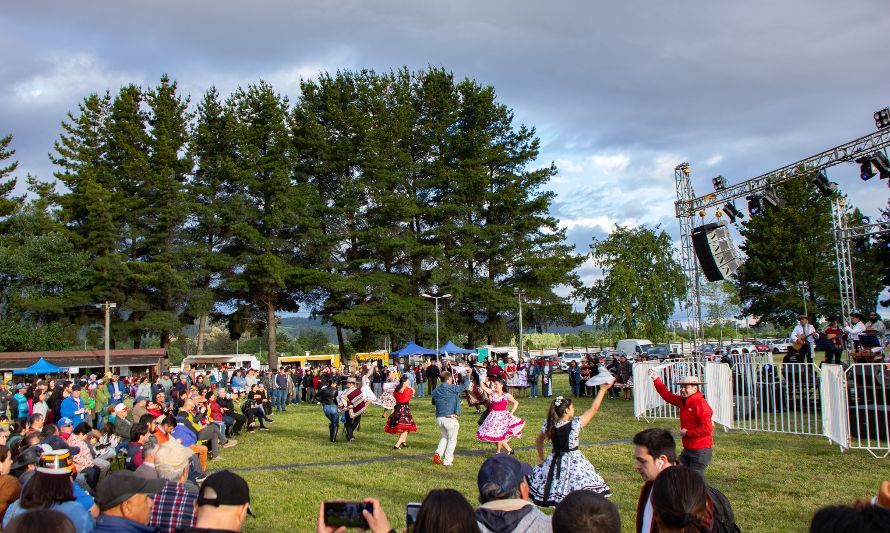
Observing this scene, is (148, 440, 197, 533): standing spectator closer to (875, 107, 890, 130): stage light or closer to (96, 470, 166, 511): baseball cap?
(96, 470, 166, 511): baseball cap

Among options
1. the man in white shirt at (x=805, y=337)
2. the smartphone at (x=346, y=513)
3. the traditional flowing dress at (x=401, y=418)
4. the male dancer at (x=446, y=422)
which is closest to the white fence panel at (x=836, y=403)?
the man in white shirt at (x=805, y=337)

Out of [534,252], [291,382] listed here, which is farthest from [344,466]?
[534,252]

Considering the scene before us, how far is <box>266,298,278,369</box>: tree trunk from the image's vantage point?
159ft

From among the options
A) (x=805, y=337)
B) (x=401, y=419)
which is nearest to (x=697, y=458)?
(x=401, y=419)

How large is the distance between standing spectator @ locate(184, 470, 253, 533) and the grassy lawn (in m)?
5.14

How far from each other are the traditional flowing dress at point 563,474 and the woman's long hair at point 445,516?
3449mm

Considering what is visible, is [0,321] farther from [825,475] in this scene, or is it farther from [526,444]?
[825,475]

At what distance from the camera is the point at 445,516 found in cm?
295

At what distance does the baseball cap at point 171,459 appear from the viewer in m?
7.13

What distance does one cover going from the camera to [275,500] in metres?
9.55

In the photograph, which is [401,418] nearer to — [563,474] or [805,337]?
Answer: [563,474]

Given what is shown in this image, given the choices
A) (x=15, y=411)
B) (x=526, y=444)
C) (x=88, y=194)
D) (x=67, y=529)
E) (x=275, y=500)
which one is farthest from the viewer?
(x=88, y=194)

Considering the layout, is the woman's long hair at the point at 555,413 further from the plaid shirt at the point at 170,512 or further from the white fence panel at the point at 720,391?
the white fence panel at the point at 720,391

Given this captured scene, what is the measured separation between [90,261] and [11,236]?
8.93m
